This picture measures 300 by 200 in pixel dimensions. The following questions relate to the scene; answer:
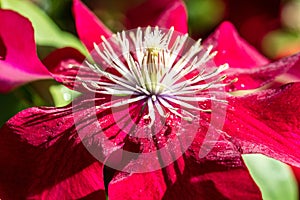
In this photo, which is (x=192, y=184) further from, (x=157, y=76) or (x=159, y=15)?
(x=159, y=15)

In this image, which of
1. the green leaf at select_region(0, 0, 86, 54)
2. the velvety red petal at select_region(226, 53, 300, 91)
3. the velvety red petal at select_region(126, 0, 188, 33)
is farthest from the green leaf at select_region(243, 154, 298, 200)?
the green leaf at select_region(0, 0, 86, 54)

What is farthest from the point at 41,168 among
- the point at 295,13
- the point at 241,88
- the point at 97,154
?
the point at 295,13

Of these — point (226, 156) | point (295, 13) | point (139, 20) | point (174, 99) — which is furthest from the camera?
point (295, 13)

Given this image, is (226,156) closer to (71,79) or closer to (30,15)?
(71,79)

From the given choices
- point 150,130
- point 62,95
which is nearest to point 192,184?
point 150,130

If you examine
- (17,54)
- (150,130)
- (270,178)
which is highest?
(17,54)

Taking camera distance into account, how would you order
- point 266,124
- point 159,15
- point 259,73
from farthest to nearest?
point 159,15 < point 259,73 < point 266,124

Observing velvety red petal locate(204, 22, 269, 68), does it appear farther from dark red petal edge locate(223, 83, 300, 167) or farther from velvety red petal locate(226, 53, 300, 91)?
dark red petal edge locate(223, 83, 300, 167)
